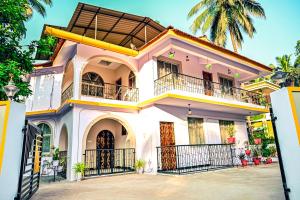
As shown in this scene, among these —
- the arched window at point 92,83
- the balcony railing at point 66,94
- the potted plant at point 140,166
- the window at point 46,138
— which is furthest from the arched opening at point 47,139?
the potted plant at point 140,166

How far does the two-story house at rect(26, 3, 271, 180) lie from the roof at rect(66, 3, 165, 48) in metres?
0.05

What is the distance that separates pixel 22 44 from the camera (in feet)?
24.7

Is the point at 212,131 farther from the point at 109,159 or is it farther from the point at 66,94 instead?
the point at 66,94

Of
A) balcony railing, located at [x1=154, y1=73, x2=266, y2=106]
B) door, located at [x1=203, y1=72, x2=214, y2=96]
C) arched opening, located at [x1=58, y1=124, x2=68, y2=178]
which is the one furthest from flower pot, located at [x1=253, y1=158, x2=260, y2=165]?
arched opening, located at [x1=58, y1=124, x2=68, y2=178]

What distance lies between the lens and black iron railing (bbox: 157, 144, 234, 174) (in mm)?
9625

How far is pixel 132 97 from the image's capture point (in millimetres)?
11555

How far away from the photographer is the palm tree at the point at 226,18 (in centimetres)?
1741

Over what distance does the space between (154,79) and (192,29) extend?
10.6 metres

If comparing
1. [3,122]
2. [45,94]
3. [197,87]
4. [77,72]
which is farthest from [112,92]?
[3,122]

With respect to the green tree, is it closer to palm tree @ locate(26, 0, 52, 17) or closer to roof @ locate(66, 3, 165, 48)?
roof @ locate(66, 3, 165, 48)

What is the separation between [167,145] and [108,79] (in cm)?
664

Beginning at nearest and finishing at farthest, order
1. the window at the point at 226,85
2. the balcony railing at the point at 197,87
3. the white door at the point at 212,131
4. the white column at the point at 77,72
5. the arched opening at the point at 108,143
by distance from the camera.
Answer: the white column at the point at 77,72 → the balcony railing at the point at 197,87 → the arched opening at the point at 108,143 → the white door at the point at 212,131 → the window at the point at 226,85

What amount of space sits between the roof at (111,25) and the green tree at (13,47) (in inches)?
127

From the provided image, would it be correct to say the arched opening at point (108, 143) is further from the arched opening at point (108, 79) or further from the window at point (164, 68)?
the window at point (164, 68)
